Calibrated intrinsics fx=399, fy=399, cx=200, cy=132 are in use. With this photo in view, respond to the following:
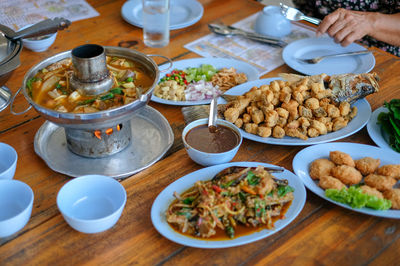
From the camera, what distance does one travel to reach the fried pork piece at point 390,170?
63.5 inches

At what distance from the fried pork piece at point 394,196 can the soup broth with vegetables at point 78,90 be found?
1.06 metres

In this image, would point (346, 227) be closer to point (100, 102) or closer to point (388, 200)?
point (388, 200)

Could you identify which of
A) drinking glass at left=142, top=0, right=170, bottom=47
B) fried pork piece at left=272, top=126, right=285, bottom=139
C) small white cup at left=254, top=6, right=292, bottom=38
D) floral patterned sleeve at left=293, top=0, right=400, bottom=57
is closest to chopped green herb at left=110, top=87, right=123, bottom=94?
fried pork piece at left=272, top=126, right=285, bottom=139

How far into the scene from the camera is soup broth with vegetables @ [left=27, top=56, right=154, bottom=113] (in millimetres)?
1643

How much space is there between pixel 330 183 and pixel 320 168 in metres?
0.09

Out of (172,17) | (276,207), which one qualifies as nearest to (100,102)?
(276,207)

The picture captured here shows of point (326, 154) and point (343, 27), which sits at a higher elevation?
point (343, 27)

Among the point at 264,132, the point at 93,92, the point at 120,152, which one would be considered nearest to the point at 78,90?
the point at 93,92

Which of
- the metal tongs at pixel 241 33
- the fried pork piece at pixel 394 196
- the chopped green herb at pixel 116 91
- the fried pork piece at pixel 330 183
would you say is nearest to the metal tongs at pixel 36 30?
the chopped green herb at pixel 116 91

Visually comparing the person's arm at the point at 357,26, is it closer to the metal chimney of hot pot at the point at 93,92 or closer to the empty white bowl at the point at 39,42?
the metal chimney of hot pot at the point at 93,92

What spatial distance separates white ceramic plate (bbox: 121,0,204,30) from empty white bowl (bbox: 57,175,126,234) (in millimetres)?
1610

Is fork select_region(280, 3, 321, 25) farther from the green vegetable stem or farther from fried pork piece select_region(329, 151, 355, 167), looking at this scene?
fried pork piece select_region(329, 151, 355, 167)

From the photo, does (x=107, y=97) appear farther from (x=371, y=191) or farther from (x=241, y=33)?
(x=241, y=33)

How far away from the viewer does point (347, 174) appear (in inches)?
63.2
